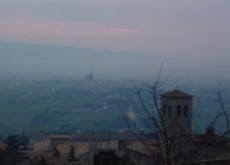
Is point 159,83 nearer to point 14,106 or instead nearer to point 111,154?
point 111,154

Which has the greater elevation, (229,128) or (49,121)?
(229,128)

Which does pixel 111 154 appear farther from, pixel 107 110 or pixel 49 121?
pixel 49 121

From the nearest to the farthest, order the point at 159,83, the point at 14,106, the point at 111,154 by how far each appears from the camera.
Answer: the point at 111,154, the point at 159,83, the point at 14,106

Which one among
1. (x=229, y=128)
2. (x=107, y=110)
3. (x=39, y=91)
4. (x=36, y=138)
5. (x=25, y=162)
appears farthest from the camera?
(x=39, y=91)

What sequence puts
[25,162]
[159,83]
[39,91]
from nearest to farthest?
[159,83] → [25,162] → [39,91]

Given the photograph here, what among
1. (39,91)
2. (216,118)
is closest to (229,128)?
(216,118)

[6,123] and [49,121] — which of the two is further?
[49,121]

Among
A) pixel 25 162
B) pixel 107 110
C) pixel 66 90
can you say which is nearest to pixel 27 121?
pixel 107 110

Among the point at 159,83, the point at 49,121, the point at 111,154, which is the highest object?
the point at 159,83

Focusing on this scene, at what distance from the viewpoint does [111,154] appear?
16.8 ft

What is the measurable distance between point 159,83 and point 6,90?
161 feet

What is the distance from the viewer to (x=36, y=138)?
44688 mm

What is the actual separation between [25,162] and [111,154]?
21.3 meters

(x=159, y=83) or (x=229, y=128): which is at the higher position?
(x=159, y=83)
